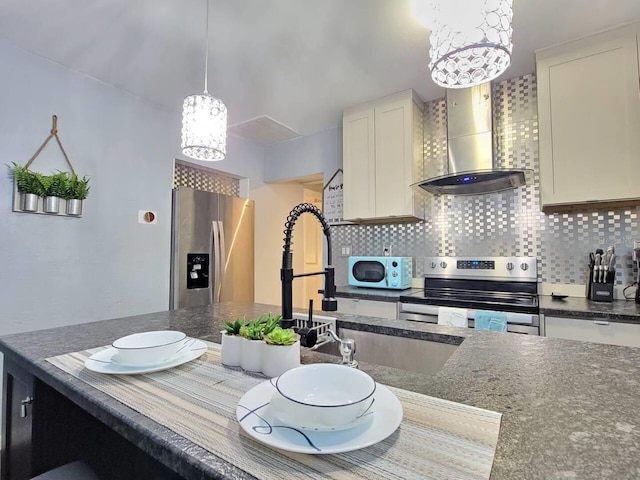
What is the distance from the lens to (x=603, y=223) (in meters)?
2.30

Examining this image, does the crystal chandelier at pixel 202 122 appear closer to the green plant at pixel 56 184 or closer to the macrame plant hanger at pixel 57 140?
the green plant at pixel 56 184

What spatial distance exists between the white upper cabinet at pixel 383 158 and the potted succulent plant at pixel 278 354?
219cm

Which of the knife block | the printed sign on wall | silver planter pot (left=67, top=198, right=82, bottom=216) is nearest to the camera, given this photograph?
the knife block

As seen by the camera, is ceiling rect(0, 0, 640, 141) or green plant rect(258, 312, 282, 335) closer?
green plant rect(258, 312, 282, 335)

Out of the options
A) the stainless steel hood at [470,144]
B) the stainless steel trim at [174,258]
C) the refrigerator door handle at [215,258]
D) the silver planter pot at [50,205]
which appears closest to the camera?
the silver planter pot at [50,205]

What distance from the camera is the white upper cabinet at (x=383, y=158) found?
2.80 meters

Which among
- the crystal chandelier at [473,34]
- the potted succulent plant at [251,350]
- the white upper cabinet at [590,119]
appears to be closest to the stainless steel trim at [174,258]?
the potted succulent plant at [251,350]

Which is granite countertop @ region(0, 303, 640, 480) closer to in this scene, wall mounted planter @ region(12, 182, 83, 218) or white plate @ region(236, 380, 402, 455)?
white plate @ region(236, 380, 402, 455)

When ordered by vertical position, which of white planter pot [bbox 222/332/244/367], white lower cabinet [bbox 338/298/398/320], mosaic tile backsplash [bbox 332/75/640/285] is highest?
mosaic tile backsplash [bbox 332/75/640/285]

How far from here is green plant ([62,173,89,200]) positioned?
228 centimetres

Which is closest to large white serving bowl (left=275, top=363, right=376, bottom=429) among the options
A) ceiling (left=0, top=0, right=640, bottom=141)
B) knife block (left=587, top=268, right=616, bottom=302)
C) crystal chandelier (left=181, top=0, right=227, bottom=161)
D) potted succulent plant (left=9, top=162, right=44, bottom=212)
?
crystal chandelier (left=181, top=0, right=227, bottom=161)

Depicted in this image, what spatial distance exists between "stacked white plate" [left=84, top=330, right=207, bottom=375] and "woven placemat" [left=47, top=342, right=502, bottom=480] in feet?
0.08

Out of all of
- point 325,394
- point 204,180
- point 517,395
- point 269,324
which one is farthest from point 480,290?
point 204,180

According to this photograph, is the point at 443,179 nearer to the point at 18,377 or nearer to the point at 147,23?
the point at 147,23
